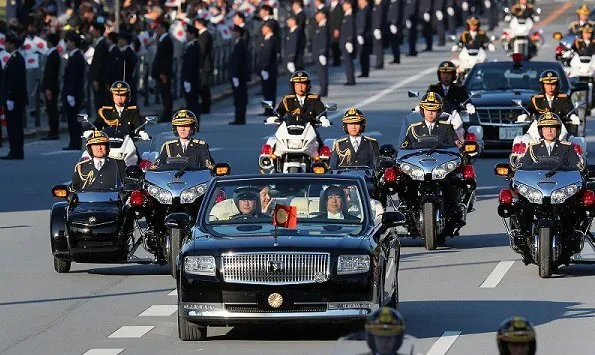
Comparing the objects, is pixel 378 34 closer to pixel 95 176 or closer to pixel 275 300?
pixel 95 176

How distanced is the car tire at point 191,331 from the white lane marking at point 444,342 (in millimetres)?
1740

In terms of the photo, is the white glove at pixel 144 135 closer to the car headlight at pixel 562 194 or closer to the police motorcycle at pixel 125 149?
the police motorcycle at pixel 125 149

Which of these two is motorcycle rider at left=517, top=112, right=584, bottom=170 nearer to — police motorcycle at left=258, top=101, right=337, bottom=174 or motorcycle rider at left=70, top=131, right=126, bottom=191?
motorcycle rider at left=70, top=131, right=126, bottom=191

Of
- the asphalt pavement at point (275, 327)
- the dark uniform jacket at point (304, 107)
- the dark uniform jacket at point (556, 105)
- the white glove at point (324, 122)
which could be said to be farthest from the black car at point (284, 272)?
the dark uniform jacket at point (556, 105)

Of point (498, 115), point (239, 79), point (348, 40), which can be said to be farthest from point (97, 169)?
point (348, 40)

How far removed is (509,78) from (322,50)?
12513mm

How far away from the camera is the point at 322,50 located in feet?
161

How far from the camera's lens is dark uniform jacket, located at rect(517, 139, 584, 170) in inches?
843

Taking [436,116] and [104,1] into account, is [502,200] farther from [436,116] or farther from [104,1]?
[104,1]

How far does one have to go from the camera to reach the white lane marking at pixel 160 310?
1800 centimetres

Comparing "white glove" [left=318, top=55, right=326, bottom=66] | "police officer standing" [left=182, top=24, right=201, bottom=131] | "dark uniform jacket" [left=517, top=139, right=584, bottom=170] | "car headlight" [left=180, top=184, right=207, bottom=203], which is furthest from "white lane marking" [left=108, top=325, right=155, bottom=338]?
"white glove" [left=318, top=55, right=326, bottom=66]

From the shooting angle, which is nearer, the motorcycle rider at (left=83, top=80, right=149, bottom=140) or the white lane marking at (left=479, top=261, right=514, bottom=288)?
the white lane marking at (left=479, top=261, right=514, bottom=288)

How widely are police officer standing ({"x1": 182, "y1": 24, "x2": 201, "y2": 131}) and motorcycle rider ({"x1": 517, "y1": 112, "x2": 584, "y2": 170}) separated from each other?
20.5 m

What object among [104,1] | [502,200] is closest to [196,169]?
[502,200]
